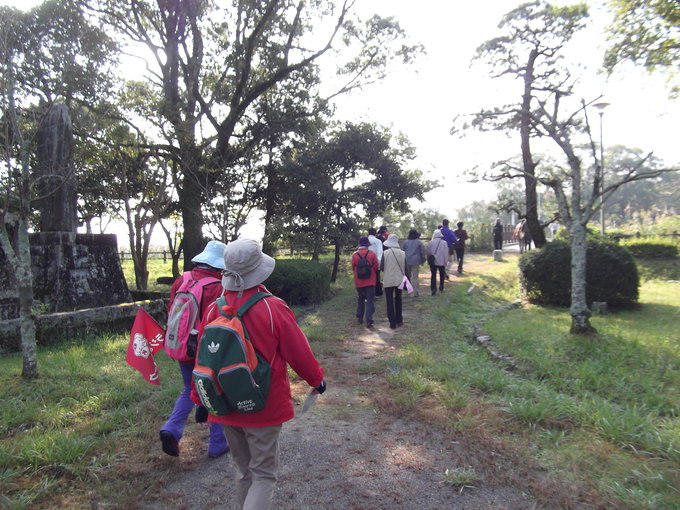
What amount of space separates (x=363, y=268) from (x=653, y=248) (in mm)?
10334

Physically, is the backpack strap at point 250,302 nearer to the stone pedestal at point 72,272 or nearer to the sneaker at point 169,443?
the sneaker at point 169,443

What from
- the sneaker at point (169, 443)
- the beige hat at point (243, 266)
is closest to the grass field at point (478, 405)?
the sneaker at point (169, 443)

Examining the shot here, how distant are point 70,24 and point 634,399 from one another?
13.9m

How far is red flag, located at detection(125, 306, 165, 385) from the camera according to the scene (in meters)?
3.66

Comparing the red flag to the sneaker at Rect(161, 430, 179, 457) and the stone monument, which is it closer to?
the sneaker at Rect(161, 430, 179, 457)

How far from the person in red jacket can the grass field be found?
3.73 ft

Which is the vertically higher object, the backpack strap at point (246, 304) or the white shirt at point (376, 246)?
the white shirt at point (376, 246)

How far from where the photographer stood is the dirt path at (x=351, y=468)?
9.65ft

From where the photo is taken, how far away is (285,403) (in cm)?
238

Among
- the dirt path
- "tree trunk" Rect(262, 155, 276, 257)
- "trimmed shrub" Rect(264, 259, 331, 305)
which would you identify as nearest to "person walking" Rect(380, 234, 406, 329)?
"trimmed shrub" Rect(264, 259, 331, 305)

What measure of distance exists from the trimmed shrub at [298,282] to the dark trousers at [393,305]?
2.73 meters

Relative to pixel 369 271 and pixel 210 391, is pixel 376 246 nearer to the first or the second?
pixel 369 271

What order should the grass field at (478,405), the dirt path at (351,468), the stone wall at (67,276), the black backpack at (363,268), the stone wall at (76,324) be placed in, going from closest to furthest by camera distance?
the dirt path at (351,468) < the grass field at (478,405) < the stone wall at (76,324) < the stone wall at (67,276) < the black backpack at (363,268)

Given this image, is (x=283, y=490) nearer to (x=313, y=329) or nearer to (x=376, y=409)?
(x=376, y=409)
